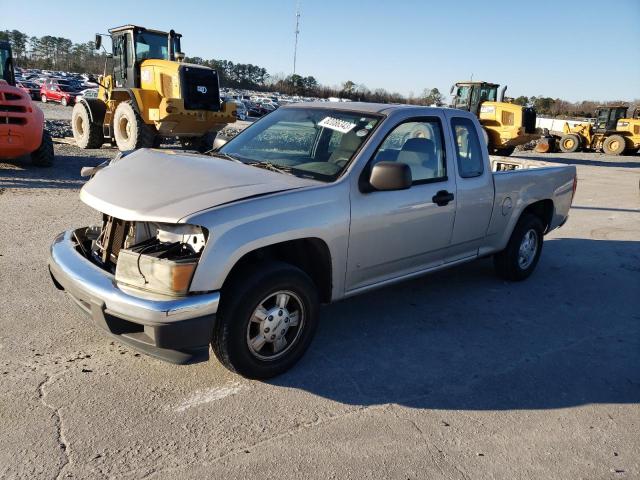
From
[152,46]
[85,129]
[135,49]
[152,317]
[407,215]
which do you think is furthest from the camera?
[85,129]

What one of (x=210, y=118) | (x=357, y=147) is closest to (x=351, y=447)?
(x=357, y=147)

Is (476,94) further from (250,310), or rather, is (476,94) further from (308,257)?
(250,310)

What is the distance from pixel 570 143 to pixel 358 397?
95.8 ft

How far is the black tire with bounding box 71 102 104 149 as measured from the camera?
15.0 meters

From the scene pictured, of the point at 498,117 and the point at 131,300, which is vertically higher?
the point at 498,117

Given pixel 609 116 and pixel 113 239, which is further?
pixel 609 116

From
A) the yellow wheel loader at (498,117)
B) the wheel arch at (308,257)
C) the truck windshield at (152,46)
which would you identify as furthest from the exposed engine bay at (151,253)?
the yellow wheel loader at (498,117)

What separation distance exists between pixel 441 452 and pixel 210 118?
40.9 feet

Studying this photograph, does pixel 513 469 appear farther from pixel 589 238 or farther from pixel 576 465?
pixel 589 238

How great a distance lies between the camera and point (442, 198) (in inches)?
178

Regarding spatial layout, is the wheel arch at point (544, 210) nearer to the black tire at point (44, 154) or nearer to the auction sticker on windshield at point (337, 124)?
the auction sticker on windshield at point (337, 124)

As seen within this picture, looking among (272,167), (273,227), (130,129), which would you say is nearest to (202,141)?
(130,129)

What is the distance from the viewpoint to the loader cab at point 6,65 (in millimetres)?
11758

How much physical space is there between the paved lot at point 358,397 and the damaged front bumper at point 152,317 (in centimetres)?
38
